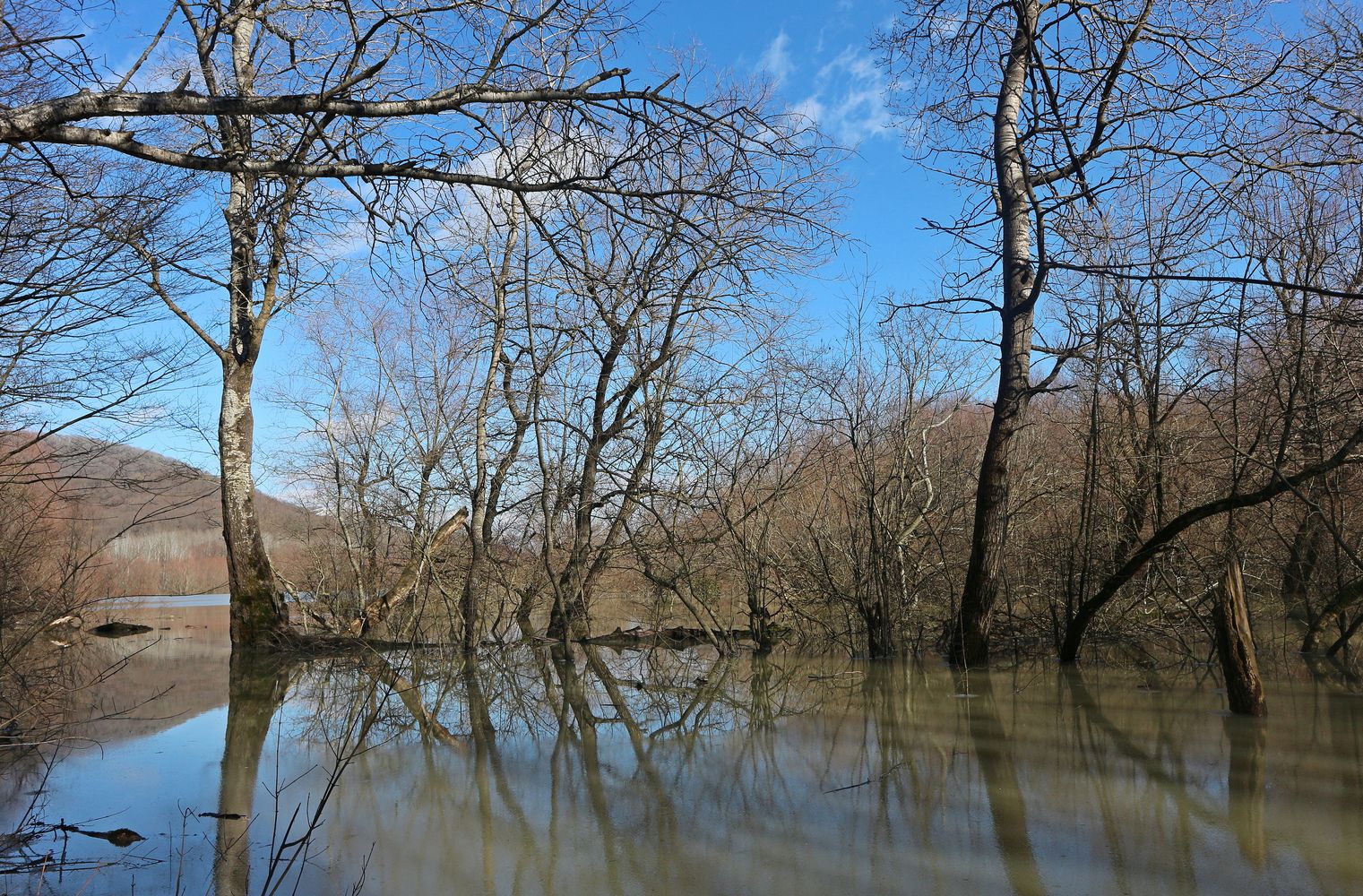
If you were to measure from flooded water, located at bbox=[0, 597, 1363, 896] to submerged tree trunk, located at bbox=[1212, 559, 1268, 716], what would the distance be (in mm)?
215

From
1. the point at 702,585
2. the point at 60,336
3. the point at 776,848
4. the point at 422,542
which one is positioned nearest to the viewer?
the point at 776,848

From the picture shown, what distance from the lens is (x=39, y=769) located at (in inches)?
A: 205

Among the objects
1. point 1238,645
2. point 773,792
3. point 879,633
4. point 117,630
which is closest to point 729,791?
point 773,792

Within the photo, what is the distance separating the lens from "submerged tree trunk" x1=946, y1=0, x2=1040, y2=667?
8398 mm

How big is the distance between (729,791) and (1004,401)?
517 cm

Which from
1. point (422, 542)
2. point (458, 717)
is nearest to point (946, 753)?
point (458, 717)

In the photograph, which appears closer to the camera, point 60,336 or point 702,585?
point 60,336

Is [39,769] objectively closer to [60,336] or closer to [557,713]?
[60,336]

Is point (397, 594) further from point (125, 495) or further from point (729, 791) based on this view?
point (729, 791)

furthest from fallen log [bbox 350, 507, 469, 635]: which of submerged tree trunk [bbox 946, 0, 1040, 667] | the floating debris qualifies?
submerged tree trunk [bbox 946, 0, 1040, 667]

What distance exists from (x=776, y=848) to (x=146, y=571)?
5113 centimetres

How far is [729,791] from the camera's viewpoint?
454 centimetres

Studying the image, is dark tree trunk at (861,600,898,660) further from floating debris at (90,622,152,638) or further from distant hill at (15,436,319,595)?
floating debris at (90,622,152,638)

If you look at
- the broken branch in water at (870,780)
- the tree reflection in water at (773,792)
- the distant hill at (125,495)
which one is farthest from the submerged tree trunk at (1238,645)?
the distant hill at (125,495)
